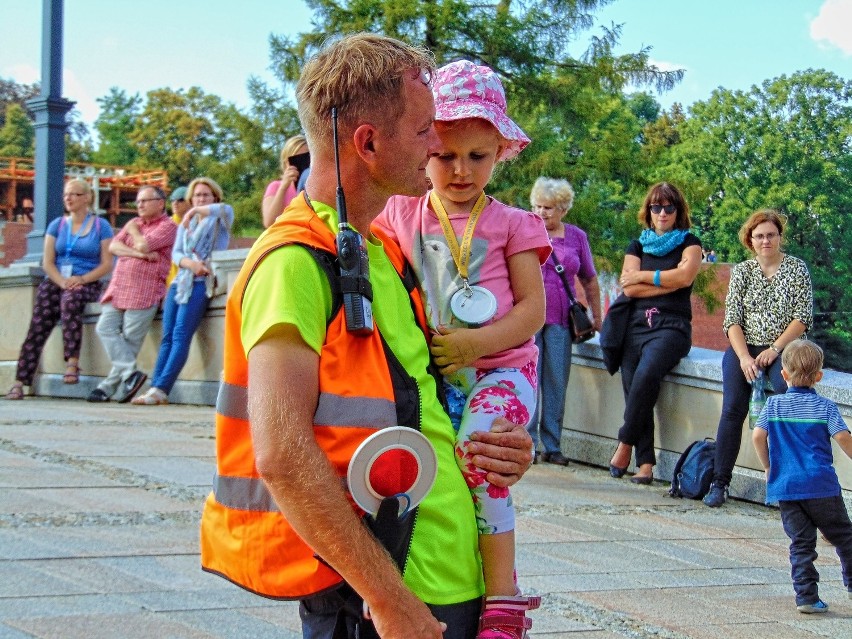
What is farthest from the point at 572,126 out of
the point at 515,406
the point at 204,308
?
the point at 515,406

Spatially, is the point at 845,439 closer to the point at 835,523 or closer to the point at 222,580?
the point at 835,523

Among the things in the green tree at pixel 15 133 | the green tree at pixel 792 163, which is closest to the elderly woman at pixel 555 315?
the green tree at pixel 792 163

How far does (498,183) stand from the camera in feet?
76.3

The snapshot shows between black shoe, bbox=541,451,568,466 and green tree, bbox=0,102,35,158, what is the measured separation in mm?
62971

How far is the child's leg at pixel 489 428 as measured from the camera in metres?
2.48

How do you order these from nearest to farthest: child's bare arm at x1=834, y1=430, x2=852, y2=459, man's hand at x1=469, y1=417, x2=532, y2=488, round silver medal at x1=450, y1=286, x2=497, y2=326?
man's hand at x1=469, y1=417, x2=532, y2=488, round silver medal at x1=450, y1=286, x2=497, y2=326, child's bare arm at x1=834, y1=430, x2=852, y2=459

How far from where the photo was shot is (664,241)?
8430mm

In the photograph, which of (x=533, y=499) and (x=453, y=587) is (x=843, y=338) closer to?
(x=533, y=499)

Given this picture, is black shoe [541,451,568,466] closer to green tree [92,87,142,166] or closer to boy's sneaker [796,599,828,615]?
boy's sneaker [796,599,828,615]

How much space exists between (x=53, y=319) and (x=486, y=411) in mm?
10453

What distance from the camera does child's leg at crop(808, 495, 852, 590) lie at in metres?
5.63

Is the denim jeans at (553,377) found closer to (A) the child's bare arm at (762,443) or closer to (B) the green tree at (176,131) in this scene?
(A) the child's bare arm at (762,443)

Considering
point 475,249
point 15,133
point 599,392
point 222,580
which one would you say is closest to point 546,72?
point 599,392

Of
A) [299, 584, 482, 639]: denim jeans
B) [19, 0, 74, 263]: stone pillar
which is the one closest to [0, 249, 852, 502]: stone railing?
[19, 0, 74, 263]: stone pillar
